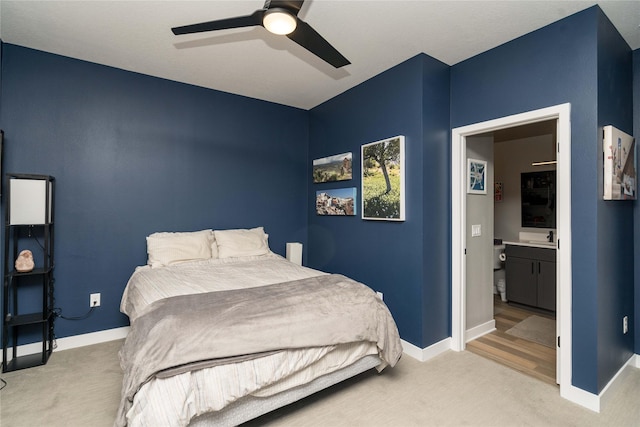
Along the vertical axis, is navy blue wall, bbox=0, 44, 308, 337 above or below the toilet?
above

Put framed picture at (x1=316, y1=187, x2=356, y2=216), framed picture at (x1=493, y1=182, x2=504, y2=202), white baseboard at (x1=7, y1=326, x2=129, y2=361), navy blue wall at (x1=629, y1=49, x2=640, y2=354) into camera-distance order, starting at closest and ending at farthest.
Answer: navy blue wall at (x1=629, y1=49, x2=640, y2=354), white baseboard at (x1=7, y1=326, x2=129, y2=361), framed picture at (x1=316, y1=187, x2=356, y2=216), framed picture at (x1=493, y1=182, x2=504, y2=202)

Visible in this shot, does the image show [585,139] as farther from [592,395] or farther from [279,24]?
[279,24]

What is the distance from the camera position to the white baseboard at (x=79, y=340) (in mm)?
2775

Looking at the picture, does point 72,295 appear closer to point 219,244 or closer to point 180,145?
point 219,244

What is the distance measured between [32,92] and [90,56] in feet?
1.98

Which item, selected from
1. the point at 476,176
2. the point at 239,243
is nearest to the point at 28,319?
the point at 239,243

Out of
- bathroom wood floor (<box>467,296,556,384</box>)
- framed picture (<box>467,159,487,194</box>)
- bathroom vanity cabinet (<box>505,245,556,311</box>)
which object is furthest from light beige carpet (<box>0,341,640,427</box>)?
framed picture (<box>467,159,487,194</box>)

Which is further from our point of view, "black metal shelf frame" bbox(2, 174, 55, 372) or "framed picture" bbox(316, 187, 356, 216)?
"framed picture" bbox(316, 187, 356, 216)

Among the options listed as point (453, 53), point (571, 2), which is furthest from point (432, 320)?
point (571, 2)

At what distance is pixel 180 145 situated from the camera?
3545 millimetres

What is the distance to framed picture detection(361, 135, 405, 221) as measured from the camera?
2986mm

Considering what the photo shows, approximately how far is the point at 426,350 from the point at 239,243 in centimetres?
222

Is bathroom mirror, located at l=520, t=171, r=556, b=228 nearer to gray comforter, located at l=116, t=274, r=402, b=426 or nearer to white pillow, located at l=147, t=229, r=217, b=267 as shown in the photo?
gray comforter, located at l=116, t=274, r=402, b=426

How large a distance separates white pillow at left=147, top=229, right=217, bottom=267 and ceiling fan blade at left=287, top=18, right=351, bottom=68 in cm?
227
